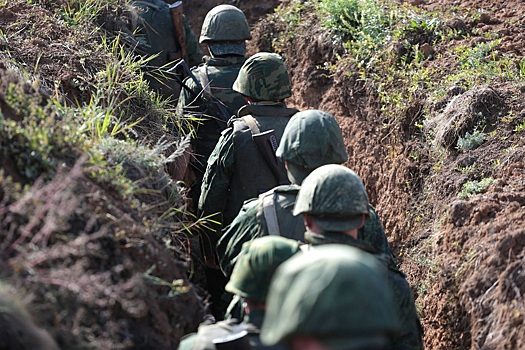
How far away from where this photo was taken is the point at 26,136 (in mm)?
4188

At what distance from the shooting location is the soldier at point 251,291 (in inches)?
138

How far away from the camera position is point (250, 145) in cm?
599

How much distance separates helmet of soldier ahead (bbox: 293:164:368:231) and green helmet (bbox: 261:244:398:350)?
4.27 feet

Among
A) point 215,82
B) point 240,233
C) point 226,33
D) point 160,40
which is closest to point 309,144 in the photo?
point 240,233

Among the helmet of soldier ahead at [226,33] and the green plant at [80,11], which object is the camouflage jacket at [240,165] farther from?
the green plant at [80,11]

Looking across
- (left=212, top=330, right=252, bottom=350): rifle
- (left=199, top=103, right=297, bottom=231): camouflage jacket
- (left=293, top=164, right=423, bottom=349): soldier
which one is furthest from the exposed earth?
(left=293, top=164, right=423, bottom=349): soldier

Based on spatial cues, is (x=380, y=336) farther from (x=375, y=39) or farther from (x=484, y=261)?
(x=375, y=39)

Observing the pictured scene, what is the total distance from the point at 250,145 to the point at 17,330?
3.10m

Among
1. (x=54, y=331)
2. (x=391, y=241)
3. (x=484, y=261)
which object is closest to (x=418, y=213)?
(x=391, y=241)

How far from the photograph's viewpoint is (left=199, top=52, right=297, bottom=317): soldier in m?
5.99

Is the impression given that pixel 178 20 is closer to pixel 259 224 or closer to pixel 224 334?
pixel 259 224

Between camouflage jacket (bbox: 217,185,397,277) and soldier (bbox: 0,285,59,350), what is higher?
soldier (bbox: 0,285,59,350)

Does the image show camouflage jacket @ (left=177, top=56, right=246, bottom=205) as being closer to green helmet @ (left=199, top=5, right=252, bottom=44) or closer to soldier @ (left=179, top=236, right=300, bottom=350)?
green helmet @ (left=199, top=5, right=252, bottom=44)

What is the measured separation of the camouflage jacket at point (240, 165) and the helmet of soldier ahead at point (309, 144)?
3.52 feet
